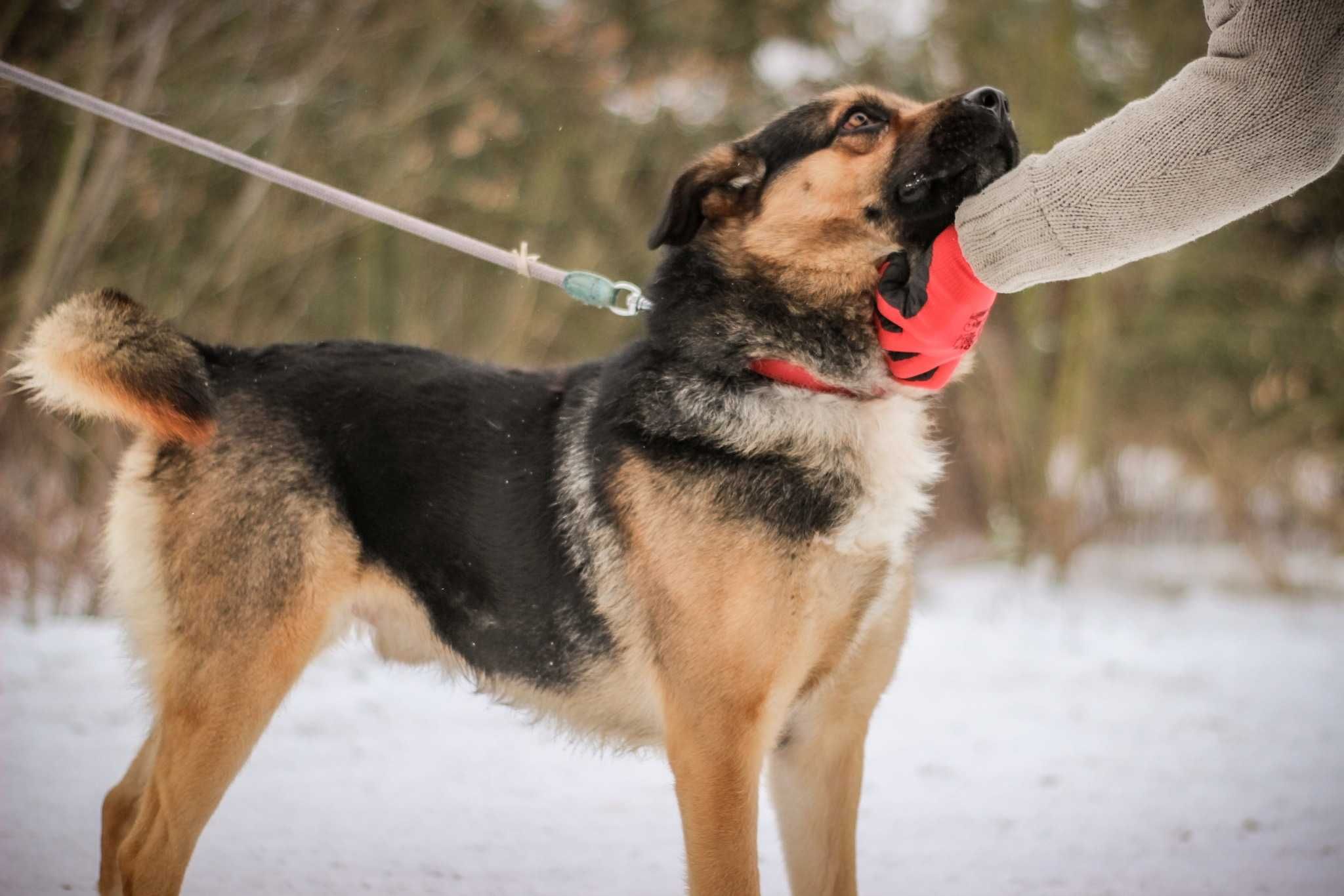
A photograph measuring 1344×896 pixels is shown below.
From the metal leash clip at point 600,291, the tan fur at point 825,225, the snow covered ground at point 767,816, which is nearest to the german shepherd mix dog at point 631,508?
the tan fur at point 825,225

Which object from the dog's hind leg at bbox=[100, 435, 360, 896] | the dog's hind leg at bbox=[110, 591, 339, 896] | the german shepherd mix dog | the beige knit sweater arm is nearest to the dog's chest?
the german shepherd mix dog

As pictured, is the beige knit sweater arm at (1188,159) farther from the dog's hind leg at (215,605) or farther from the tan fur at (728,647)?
the dog's hind leg at (215,605)

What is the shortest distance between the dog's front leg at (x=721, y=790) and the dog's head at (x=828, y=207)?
962 mm

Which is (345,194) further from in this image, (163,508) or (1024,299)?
(1024,299)

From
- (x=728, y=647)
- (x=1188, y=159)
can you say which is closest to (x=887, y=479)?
(x=728, y=647)

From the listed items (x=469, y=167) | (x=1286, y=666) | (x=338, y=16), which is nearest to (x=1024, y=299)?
(x=1286, y=666)

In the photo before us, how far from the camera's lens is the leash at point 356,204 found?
122 inches

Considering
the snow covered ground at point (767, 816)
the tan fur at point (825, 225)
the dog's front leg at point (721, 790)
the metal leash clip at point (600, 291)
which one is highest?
the tan fur at point (825, 225)

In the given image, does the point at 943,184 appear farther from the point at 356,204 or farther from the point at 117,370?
the point at 117,370

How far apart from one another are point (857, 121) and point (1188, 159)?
94 centimetres

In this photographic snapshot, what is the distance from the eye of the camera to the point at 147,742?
10.3 ft

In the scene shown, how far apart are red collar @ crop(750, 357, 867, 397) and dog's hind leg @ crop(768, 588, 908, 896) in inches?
26.1

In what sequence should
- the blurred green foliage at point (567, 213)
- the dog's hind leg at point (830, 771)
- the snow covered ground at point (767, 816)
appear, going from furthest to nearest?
the blurred green foliage at point (567, 213), the snow covered ground at point (767, 816), the dog's hind leg at point (830, 771)

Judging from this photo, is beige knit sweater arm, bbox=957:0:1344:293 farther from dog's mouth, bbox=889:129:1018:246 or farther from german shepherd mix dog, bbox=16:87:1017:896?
german shepherd mix dog, bbox=16:87:1017:896
